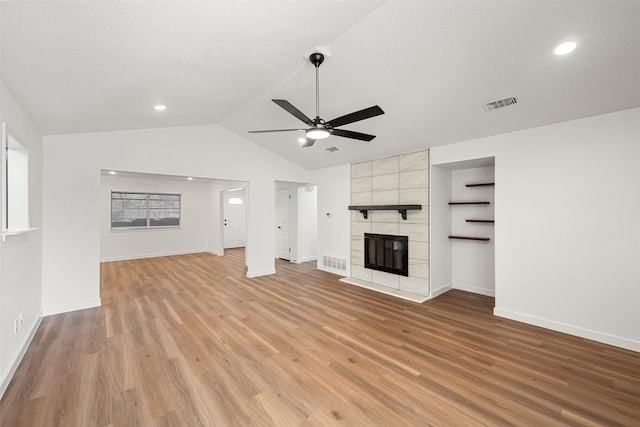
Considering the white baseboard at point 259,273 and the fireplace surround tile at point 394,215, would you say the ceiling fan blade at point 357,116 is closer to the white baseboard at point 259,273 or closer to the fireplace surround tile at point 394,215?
the fireplace surround tile at point 394,215

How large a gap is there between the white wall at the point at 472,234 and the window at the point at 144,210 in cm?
832

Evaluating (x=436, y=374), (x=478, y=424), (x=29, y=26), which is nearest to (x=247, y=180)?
(x=29, y=26)

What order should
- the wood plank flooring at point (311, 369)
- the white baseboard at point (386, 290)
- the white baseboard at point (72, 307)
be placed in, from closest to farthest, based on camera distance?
the wood plank flooring at point (311, 369)
the white baseboard at point (72, 307)
the white baseboard at point (386, 290)

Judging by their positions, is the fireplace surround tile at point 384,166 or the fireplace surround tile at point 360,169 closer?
the fireplace surround tile at point 384,166

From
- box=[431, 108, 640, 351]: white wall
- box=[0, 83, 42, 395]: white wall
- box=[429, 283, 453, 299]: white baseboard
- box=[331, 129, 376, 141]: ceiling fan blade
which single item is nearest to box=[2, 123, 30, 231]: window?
box=[0, 83, 42, 395]: white wall

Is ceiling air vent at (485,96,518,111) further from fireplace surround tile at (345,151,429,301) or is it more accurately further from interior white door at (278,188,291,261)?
interior white door at (278,188,291,261)

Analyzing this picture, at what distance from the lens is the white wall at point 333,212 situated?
5934 mm

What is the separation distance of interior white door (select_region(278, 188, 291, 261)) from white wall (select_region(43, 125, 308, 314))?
286 centimetres

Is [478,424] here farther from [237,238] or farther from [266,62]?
[237,238]

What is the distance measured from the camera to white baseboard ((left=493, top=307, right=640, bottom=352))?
2.80 metres

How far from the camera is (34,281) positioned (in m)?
3.30

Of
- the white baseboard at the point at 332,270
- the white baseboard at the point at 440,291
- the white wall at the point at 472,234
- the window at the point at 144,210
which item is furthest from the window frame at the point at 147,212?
the white wall at the point at 472,234

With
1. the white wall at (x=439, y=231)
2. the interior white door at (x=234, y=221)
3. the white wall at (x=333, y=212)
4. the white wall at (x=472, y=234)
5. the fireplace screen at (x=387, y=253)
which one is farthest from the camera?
the interior white door at (x=234, y=221)

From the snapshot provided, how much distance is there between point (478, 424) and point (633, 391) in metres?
1.54
